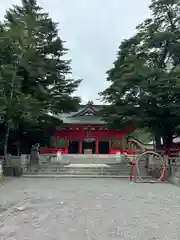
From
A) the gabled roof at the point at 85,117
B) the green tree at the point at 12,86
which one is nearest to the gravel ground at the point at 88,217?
the green tree at the point at 12,86

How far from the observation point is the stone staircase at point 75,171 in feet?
53.3

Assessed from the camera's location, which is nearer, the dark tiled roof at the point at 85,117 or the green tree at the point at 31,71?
the green tree at the point at 31,71

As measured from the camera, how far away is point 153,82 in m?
15.0

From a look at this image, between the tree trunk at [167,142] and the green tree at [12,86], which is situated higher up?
the green tree at [12,86]

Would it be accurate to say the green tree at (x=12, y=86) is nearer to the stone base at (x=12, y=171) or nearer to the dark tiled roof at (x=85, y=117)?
the stone base at (x=12, y=171)

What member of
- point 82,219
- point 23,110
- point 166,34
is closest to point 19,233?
point 82,219

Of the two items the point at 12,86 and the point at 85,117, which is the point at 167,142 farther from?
the point at 85,117

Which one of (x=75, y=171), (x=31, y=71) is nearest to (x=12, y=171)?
(x=75, y=171)

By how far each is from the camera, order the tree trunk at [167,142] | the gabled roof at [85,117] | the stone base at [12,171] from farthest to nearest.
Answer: the gabled roof at [85,117], the tree trunk at [167,142], the stone base at [12,171]

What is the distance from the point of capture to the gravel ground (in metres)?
4.64

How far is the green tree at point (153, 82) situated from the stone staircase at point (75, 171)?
9.03 feet

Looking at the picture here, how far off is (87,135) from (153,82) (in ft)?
47.7

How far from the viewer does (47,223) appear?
538 centimetres

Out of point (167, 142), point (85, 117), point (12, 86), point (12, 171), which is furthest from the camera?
point (85, 117)
